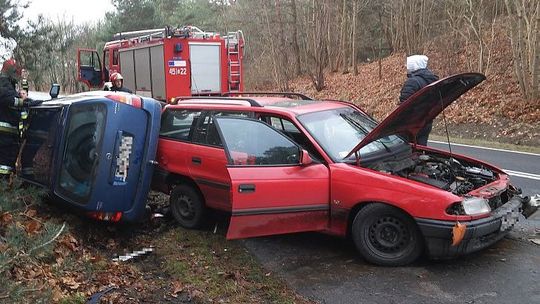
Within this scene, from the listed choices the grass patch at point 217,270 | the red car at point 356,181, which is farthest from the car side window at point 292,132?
the grass patch at point 217,270

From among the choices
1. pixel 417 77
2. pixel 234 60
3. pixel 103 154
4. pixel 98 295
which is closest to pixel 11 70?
pixel 103 154

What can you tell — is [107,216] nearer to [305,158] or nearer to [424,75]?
[305,158]

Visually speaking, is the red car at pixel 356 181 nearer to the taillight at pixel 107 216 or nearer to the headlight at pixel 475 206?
the headlight at pixel 475 206

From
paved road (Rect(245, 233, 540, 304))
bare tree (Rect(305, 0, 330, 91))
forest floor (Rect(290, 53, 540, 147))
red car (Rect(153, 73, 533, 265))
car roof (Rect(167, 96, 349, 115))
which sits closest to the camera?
paved road (Rect(245, 233, 540, 304))

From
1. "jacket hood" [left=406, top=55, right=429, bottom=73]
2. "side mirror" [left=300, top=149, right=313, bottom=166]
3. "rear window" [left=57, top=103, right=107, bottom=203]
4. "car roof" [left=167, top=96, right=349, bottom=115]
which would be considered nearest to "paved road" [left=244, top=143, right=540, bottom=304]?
"side mirror" [left=300, top=149, right=313, bottom=166]

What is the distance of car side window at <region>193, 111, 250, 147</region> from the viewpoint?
5.84m

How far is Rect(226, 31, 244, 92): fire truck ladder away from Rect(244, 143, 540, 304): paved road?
9.83 metres

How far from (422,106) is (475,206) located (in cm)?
110

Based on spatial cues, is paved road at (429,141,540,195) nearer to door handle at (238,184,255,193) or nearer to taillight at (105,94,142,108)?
door handle at (238,184,255,193)

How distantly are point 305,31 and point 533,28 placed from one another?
16.6 m

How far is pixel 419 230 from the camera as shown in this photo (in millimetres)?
4543

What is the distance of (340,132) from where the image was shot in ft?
17.9

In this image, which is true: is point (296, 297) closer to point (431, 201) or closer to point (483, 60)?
point (431, 201)

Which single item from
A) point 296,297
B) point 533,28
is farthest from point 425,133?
point 533,28
